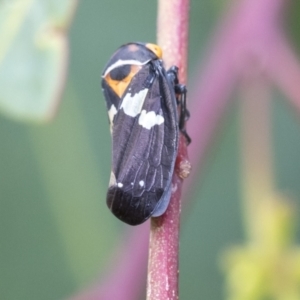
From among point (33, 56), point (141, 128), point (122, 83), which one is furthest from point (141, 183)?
point (33, 56)

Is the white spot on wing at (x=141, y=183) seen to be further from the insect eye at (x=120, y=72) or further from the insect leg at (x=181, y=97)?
the insect eye at (x=120, y=72)

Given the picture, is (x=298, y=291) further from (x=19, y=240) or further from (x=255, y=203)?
(x=19, y=240)

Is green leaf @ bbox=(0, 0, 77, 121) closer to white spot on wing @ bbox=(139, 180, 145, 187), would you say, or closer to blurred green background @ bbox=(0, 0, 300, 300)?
white spot on wing @ bbox=(139, 180, 145, 187)

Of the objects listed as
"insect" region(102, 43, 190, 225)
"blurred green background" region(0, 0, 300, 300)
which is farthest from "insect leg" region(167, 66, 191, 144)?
"blurred green background" region(0, 0, 300, 300)

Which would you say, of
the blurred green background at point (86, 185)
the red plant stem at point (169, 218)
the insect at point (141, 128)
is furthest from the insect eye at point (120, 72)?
the blurred green background at point (86, 185)

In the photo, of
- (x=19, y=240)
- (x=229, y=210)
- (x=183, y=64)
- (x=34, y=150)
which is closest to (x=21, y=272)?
(x=19, y=240)

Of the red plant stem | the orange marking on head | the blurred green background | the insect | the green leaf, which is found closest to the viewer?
the red plant stem
